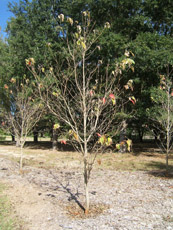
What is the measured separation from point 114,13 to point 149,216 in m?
13.7

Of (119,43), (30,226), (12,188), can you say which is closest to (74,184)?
(12,188)

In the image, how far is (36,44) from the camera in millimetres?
15203

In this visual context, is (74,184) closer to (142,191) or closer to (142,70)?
(142,191)

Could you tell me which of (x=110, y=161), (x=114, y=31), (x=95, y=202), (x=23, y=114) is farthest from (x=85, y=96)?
(x=114, y=31)

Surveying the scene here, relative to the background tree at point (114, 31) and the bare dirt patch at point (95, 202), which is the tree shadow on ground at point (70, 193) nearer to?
the bare dirt patch at point (95, 202)

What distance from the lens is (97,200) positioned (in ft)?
15.1

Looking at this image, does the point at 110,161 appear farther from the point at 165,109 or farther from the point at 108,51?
the point at 108,51

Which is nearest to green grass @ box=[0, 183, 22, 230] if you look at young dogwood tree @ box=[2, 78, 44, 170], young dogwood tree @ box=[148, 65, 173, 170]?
young dogwood tree @ box=[2, 78, 44, 170]

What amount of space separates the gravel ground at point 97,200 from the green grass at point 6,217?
0.13 metres

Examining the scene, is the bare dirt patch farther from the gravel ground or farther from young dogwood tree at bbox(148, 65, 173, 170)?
young dogwood tree at bbox(148, 65, 173, 170)

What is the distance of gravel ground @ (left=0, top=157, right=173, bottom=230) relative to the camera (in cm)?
339

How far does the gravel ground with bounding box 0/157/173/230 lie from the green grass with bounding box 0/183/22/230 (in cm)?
13

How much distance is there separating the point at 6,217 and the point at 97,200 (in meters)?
1.81

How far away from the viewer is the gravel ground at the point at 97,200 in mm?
3393
